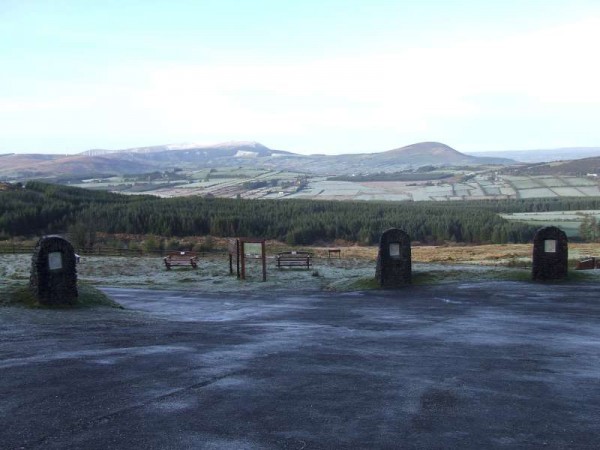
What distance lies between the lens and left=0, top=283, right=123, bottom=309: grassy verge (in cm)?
2110

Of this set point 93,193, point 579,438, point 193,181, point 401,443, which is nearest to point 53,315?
point 401,443

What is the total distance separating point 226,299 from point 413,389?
16.4 meters

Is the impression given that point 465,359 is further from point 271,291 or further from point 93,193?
point 93,193

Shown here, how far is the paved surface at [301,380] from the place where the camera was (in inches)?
350

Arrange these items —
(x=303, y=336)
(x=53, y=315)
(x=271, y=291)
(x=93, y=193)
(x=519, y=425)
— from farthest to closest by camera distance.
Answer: (x=93, y=193)
(x=271, y=291)
(x=53, y=315)
(x=303, y=336)
(x=519, y=425)

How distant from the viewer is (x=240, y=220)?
8256 centimetres

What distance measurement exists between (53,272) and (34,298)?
109cm

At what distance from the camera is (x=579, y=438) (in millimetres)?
8758

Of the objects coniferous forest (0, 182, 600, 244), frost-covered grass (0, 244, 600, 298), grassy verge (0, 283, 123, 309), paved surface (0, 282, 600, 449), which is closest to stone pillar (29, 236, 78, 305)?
grassy verge (0, 283, 123, 309)

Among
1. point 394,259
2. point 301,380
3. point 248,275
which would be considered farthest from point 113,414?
point 248,275

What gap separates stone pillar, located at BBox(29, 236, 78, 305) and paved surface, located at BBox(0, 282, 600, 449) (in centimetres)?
116

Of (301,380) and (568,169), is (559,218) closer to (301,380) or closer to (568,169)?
(568,169)

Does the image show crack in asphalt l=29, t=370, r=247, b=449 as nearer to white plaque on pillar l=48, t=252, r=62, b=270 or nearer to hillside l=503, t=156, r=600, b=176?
white plaque on pillar l=48, t=252, r=62, b=270

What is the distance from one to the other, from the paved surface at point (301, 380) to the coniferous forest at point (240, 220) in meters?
57.9
